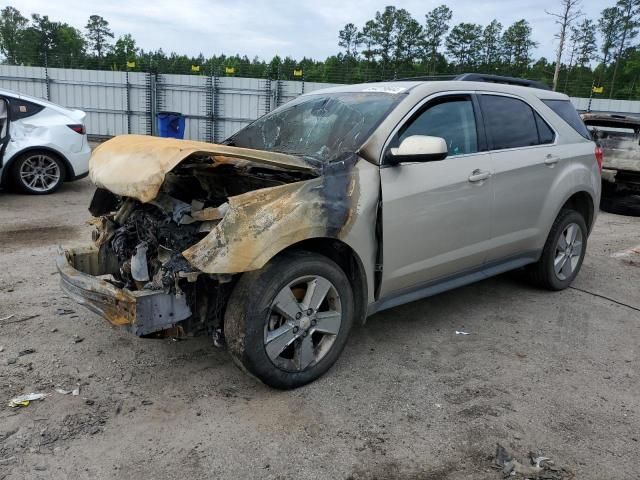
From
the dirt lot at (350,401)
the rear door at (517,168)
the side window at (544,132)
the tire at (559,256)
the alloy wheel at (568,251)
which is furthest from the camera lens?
the alloy wheel at (568,251)

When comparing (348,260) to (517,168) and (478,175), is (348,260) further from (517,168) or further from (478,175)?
(517,168)

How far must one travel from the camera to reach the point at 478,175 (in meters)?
3.93

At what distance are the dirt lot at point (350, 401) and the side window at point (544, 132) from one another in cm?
146

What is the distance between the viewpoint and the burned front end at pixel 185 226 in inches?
110

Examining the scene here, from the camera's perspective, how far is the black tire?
959cm

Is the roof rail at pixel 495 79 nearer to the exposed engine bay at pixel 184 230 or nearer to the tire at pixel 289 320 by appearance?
the exposed engine bay at pixel 184 230

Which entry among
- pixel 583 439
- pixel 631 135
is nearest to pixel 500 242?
pixel 583 439

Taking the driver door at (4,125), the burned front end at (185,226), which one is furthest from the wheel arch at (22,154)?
the burned front end at (185,226)

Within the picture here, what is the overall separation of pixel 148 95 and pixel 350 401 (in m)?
17.1

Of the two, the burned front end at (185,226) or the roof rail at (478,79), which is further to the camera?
the roof rail at (478,79)

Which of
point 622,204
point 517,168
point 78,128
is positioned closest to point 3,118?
point 78,128

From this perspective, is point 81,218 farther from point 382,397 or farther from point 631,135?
point 631,135

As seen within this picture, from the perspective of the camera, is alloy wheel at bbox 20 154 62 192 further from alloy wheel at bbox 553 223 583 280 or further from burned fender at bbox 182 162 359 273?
alloy wheel at bbox 553 223 583 280

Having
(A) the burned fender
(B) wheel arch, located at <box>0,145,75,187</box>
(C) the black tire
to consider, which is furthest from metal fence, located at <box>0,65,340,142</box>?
(A) the burned fender
